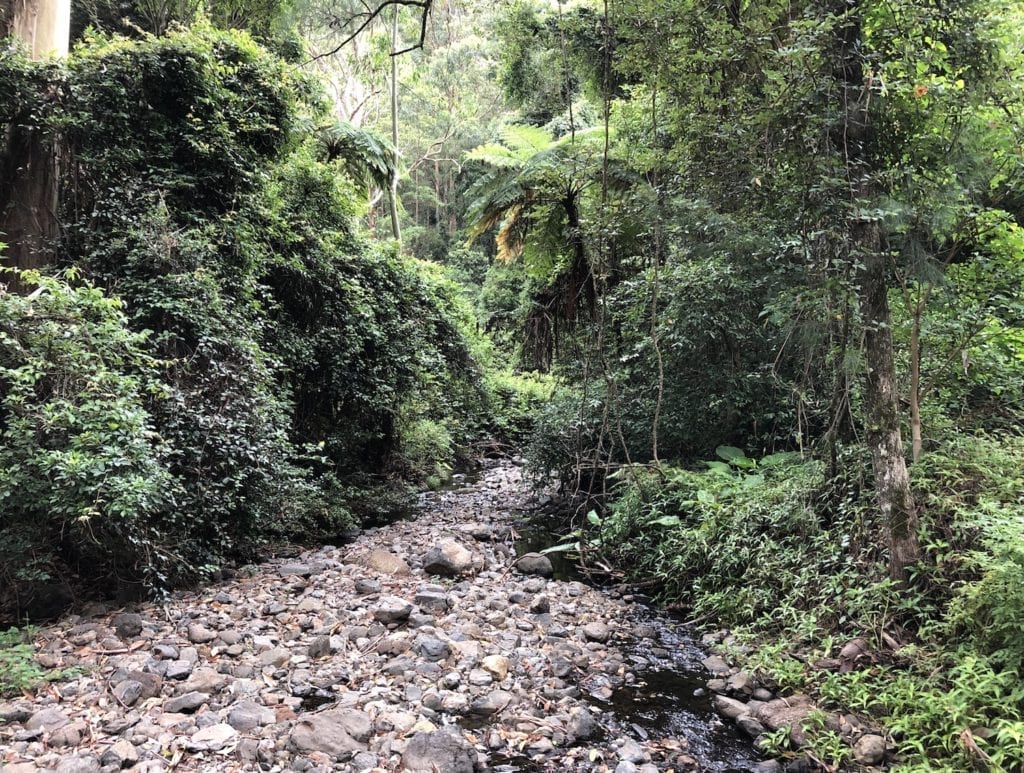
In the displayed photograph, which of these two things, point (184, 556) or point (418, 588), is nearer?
point (184, 556)

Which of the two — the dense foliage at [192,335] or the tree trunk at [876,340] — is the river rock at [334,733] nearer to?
the dense foliage at [192,335]

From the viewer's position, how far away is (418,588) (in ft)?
19.9

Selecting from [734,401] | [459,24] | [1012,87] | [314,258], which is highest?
[459,24]

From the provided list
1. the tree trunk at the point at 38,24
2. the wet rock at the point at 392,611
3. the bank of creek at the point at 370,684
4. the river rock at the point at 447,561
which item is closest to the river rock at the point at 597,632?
the bank of creek at the point at 370,684

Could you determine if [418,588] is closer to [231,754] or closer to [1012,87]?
[231,754]

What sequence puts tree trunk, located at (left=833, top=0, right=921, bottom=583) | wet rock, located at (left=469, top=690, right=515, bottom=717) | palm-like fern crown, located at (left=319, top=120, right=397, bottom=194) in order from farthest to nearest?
palm-like fern crown, located at (left=319, top=120, right=397, bottom=194) < tree trunk, located at (left=833, top=0, right=921, bottom=583) < wet rock, located at (left=469, top=690, right=515, bottom=717)

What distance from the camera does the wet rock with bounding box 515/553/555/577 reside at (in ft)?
23.1

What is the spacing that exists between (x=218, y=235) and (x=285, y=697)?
523 centimetres

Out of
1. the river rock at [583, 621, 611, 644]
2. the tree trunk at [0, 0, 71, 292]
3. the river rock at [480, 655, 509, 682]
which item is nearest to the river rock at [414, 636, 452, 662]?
the river rock at [480, 655, 509, 682]

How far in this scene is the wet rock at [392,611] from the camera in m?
5.18

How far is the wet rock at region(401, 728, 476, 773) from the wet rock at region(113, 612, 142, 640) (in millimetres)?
2530

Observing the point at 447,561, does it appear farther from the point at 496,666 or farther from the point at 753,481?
the point at 753,481

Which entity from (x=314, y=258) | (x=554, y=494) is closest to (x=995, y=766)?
(x=554, y=494)

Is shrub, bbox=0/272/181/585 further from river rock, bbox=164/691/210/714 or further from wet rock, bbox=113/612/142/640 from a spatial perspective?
river rock, bbox=164/691/210/714
